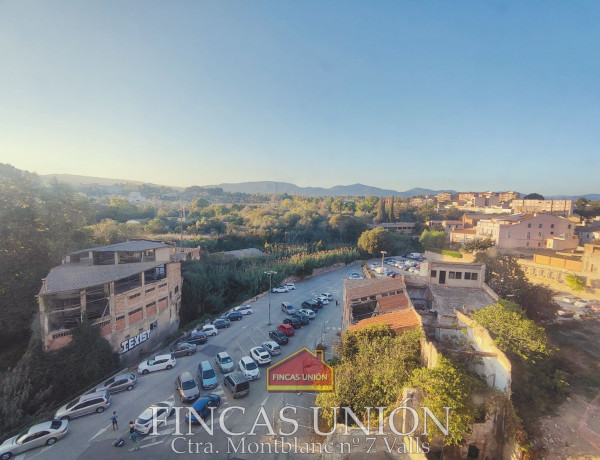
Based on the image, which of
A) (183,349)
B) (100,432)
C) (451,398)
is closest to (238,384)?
(100,432)

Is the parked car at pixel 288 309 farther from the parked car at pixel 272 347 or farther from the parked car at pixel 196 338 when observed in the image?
the parked car at pixel 196 338

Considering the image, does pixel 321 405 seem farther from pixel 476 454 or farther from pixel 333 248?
pixel 333 248

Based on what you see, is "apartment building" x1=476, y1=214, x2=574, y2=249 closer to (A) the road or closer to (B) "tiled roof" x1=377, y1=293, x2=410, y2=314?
(B) "tiled roof" x1=377, y1=293, x2=410, y2=314

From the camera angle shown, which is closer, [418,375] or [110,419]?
[418,375]

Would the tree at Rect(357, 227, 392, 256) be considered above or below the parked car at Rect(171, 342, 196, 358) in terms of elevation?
above

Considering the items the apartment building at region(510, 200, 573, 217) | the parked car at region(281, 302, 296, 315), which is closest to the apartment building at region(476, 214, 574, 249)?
the apartment building at region(510, 200, 573, 217)

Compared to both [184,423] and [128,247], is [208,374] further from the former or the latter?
[128,247]

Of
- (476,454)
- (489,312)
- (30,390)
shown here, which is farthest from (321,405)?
(30,390)
